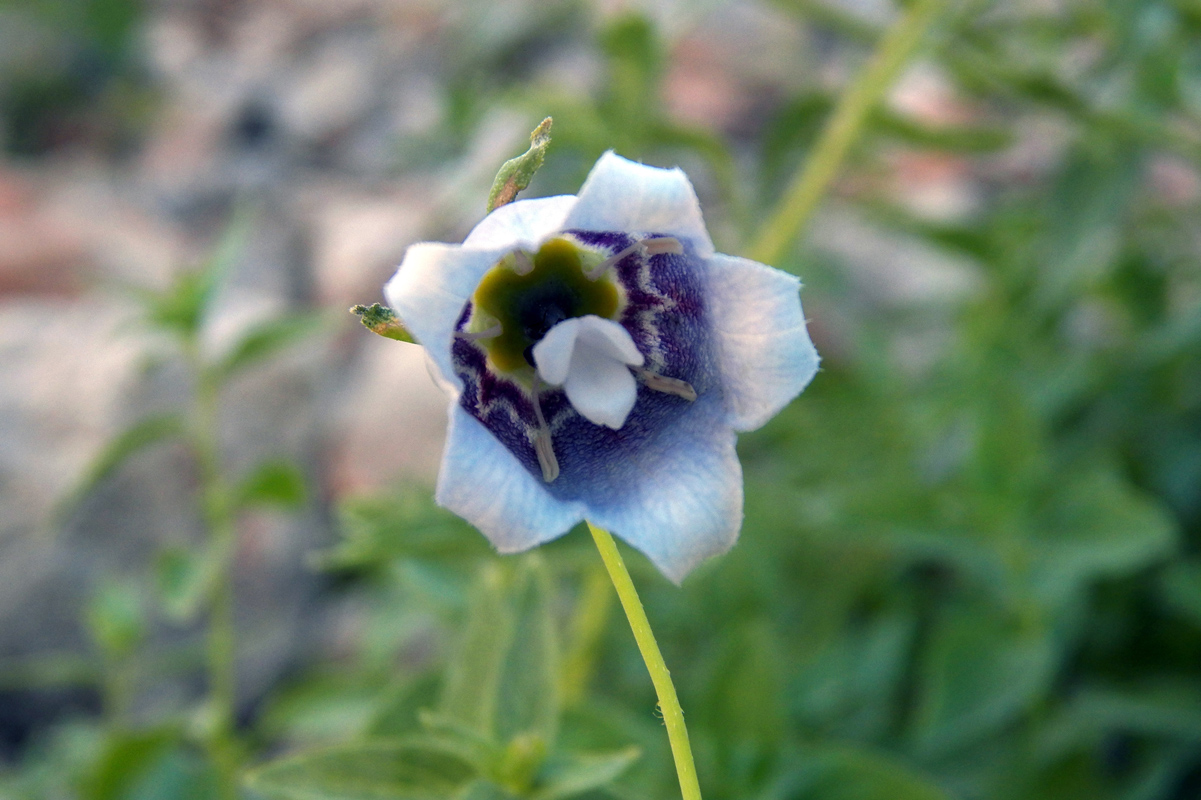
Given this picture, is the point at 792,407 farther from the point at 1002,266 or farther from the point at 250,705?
the point at 250,705

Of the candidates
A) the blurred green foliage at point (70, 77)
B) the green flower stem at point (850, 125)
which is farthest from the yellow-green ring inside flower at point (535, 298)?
the blurred green foliage at point (70, 77)

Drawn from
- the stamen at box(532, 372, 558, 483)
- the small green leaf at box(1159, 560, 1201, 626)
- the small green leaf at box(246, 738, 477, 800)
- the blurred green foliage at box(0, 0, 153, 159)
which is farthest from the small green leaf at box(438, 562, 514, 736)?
the blurred green foliage at box(0, 0, 153, 159)

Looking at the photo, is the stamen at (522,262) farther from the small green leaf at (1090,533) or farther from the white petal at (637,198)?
the small green leaf at (1090,533)

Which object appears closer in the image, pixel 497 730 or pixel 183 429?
pixel 497 730

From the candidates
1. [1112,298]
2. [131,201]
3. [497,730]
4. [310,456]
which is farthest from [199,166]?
[497,730]

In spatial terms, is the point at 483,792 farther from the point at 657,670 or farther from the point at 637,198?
the point at 637,198

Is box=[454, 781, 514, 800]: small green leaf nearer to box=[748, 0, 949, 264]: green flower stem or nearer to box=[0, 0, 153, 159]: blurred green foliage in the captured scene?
box=[748, 0, 949, 264]: green flower stem

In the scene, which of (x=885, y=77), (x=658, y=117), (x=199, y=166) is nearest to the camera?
(x=885, y=77)

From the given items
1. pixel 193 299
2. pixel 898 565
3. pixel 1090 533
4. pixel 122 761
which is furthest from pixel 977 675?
pixel 193 299

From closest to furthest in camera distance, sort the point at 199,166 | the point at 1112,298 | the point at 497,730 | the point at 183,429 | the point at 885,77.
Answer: the point at 497,730 → the point at 885,77 → the point at 183,429 → the point at 1112,298 → the point at 199,166
